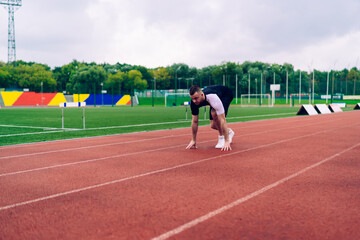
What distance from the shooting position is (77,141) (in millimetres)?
9242

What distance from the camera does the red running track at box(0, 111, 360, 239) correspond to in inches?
117

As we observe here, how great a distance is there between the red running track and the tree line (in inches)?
2192

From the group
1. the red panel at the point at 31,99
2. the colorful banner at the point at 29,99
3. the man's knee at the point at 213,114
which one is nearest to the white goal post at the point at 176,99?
the colorful banner at the point at 29,99

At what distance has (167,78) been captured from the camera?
99.2 meters

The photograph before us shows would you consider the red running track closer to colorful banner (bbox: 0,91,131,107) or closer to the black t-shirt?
the black t-shirt

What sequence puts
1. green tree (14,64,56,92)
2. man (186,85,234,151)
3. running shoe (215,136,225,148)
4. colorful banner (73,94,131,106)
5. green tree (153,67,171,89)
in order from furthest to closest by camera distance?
green tree (153,67,171,89)
green tree (14,64,56,92)
colorful banner (73,94,131,106)
running shoe (215,136,225,148)
man (186,85,234,151)

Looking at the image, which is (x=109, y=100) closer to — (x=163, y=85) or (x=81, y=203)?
(x=163, y=85)

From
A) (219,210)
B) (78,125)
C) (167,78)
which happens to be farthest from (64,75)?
(219,210)

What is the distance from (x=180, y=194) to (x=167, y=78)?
9624 cm

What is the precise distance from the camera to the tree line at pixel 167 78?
63.1 metres

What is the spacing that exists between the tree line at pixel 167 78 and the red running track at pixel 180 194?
55685 mm

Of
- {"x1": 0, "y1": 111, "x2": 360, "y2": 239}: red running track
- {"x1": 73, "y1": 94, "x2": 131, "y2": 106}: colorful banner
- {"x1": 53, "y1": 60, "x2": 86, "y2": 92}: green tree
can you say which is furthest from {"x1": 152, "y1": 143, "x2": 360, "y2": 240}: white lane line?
{"x1": 53, "y1": 60, "x2": 86, "y2": 92}: green tree

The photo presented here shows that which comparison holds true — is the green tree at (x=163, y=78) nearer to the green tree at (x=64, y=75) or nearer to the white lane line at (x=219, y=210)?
the green tree at (x=64, y=75)

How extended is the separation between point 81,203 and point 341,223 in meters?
2.76
